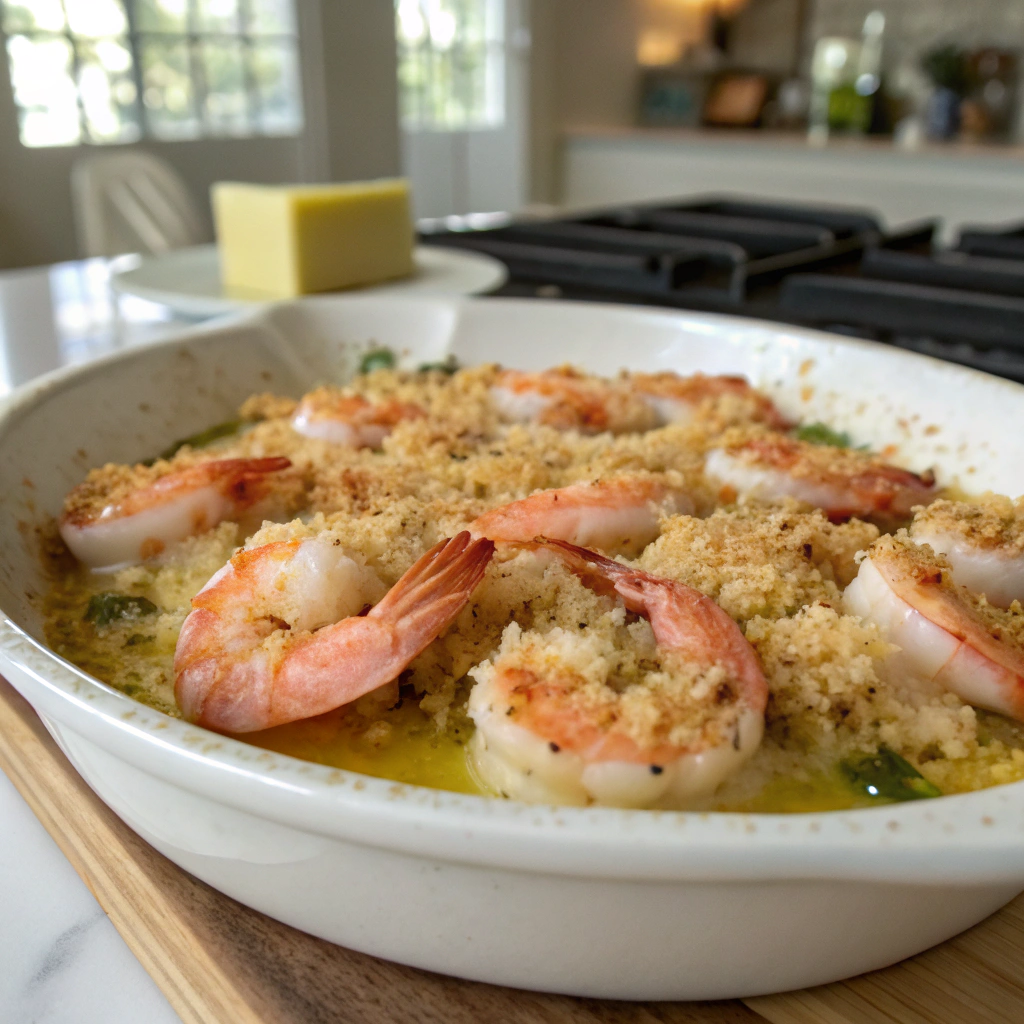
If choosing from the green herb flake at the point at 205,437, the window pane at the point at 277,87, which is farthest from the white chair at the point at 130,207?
the green herb flake at the point at 205,437

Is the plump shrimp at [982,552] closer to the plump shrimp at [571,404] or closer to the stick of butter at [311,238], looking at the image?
the plump shrimp at [571,404]

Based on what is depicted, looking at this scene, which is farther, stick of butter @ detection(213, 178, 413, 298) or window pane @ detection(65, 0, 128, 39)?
window pane @ detection(65, 0, 128, 39)

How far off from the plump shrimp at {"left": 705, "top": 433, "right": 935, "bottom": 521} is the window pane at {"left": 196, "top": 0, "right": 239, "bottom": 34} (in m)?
3.97

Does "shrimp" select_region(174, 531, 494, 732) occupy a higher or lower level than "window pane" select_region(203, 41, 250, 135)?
lower

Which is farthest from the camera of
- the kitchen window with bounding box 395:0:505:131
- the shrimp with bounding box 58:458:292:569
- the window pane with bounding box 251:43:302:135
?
the kitchen window with bounding box 395:0:505:131

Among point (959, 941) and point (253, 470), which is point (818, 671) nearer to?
point (959, 941)

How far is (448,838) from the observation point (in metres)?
0.45

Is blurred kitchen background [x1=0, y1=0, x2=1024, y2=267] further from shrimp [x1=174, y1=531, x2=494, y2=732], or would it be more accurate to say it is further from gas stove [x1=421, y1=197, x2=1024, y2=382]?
shrimp [x1=174, y1=531, x2=494, y2=732]

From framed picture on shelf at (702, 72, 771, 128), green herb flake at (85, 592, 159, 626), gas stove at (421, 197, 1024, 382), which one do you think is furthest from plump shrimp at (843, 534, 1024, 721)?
framed picture on shelf at (702, 72, 771, 128)

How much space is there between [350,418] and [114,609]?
424 millimetres

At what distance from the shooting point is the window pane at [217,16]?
161 inches

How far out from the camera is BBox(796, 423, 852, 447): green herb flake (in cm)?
125

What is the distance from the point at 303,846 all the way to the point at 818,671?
368mm

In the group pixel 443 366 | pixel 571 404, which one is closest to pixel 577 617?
pixel 571 404
